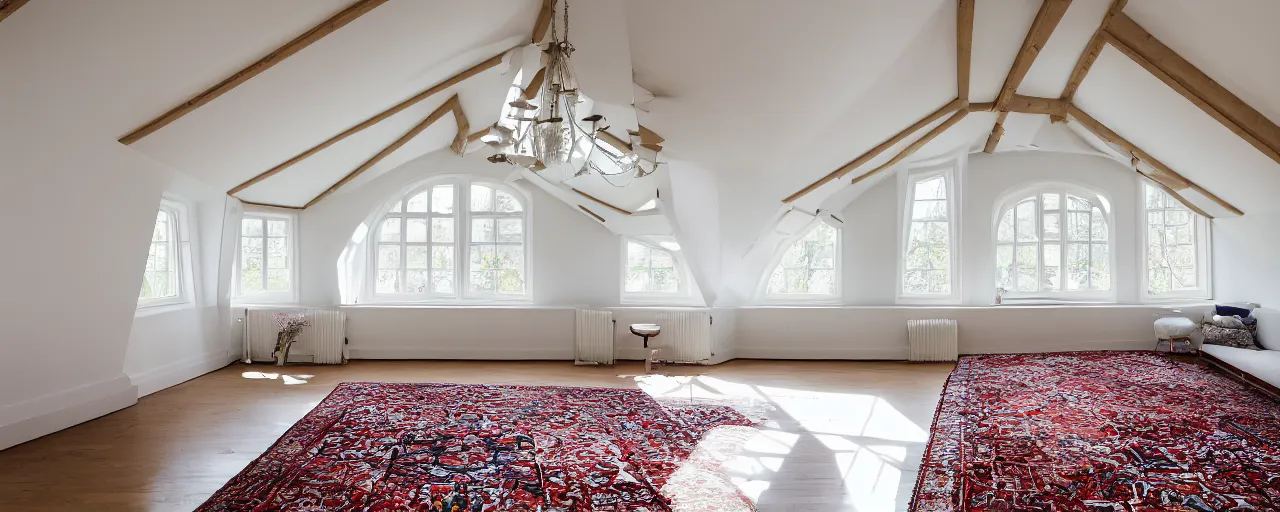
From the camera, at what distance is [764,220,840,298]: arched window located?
352 inches

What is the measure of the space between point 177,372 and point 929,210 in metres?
8.86

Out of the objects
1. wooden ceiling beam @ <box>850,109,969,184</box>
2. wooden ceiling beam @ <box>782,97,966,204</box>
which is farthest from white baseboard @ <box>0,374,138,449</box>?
wooden ceiling beam @ <box>850,109,969,184</box>

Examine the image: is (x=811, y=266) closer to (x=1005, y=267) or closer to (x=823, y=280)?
(x=823, y=280)

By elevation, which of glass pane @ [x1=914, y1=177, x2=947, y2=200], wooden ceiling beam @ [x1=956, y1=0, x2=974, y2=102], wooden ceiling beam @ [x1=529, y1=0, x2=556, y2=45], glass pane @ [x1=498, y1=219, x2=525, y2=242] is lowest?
glass pane @ [x1=498, y1=219, x2=525, y2=242]

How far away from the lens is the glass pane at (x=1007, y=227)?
29.4 feet

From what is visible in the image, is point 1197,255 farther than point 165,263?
Yes

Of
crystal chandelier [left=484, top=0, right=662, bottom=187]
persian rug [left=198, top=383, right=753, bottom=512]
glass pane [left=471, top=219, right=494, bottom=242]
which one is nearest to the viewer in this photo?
persian rug [left=198, top=383, right=753, bottom=512]

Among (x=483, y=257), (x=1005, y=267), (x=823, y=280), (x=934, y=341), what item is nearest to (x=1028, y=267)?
(x=1005, y=267)

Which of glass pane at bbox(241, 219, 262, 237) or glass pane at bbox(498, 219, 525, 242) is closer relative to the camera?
glass pane at bbox(241, 219, 262, 237)

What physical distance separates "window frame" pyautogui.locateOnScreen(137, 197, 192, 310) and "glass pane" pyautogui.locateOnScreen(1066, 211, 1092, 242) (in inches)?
412

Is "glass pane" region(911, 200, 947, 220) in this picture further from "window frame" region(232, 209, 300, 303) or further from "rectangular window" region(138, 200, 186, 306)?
"rectangular window" region(138, 200, 186, 306)

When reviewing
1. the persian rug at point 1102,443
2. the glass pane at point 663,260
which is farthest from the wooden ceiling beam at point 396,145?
the persian rug at point 1102,443

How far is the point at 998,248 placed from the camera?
29.6 ft

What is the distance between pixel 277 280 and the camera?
8.52m
